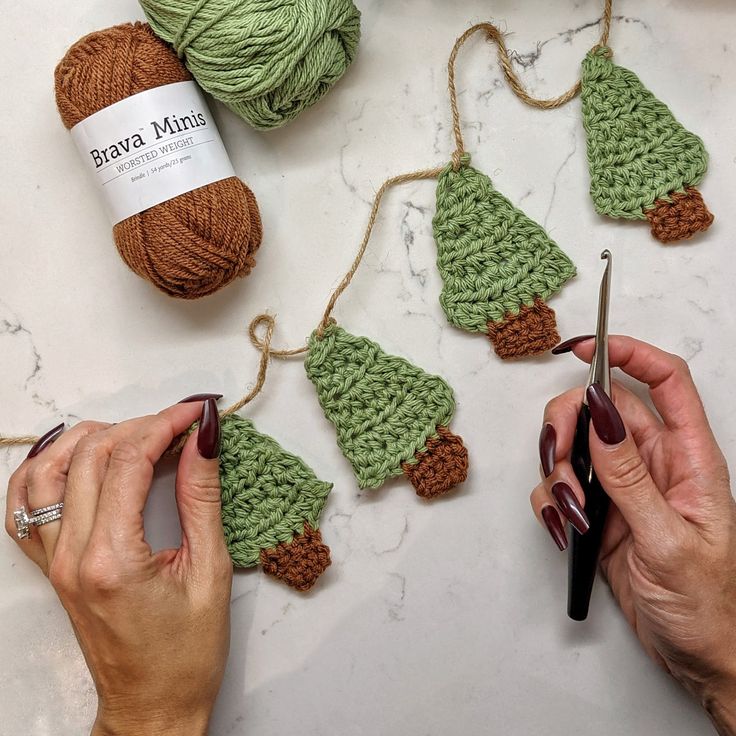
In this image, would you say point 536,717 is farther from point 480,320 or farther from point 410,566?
point 480,320

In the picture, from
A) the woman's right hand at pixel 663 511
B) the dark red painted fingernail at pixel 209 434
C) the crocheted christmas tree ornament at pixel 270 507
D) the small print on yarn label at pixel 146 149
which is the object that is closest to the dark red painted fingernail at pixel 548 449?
the woman's right hand at pixel 663 511

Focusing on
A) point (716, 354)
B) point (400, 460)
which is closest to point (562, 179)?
point (716, 354)

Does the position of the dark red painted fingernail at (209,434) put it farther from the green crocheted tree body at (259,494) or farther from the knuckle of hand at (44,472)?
the knuckle of hand at (44,472)

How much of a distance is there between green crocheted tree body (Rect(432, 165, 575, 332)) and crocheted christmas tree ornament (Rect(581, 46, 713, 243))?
111 millimetres

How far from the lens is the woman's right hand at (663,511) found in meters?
0.85

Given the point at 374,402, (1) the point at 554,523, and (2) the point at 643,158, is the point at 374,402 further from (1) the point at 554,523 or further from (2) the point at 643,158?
(2) the point at 643,158

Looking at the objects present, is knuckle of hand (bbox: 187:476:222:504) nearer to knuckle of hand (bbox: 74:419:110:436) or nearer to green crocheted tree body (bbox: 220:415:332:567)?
green crocheted tree body (bbox: 220:415:332:567)

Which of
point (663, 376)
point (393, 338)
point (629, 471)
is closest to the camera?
point (629, 471)

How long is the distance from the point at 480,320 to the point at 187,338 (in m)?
0.42

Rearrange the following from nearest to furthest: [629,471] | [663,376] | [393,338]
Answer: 1. [629,471]
2. [663,376]
3. [393,338]

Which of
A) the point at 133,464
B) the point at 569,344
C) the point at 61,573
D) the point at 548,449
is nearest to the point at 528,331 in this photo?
the point at 569,344

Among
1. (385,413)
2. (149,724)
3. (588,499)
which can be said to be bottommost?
(149,724)

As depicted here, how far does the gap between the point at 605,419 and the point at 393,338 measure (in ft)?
1.07

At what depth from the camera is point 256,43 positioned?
88cm
